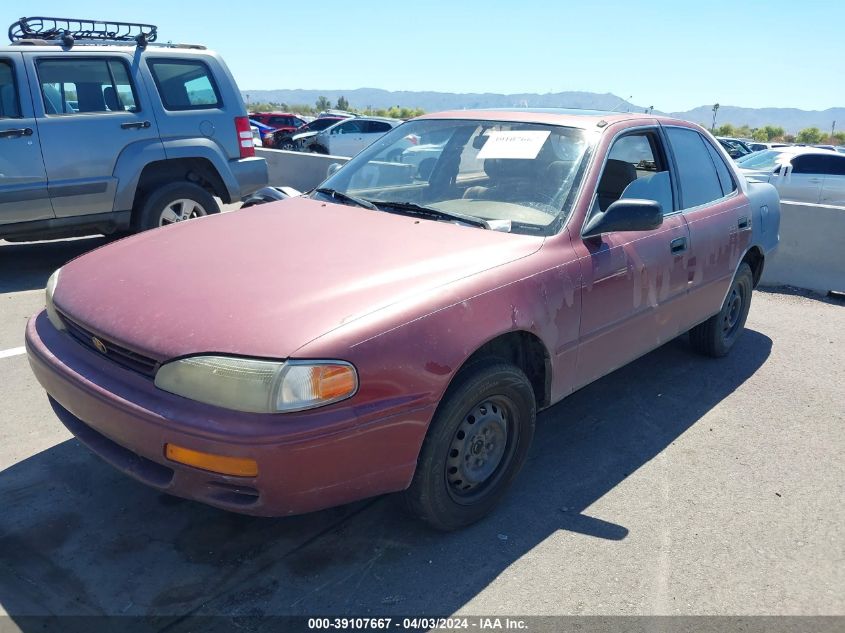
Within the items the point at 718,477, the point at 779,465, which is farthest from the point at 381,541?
the point at 779,465

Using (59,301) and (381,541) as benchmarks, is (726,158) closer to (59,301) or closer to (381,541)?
(381,541)

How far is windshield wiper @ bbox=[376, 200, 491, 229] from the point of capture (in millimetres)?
Answer: 3334

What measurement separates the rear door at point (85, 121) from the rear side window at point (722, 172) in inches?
202

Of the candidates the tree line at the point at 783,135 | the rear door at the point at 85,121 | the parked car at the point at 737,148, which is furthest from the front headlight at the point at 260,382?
the tree line at the point at 783,135

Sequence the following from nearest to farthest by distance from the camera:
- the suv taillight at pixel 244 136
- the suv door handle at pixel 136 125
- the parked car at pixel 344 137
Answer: the suv door handle at pixel 136 125 → the suv taillight at pixel 244 136 → the parked car at pixel 344 137

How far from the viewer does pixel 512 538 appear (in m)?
2.96

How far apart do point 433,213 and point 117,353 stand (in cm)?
163

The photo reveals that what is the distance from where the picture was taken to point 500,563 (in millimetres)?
2797

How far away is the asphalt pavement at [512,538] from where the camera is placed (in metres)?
2.56

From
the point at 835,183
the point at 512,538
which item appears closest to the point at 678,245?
the point at 512,538

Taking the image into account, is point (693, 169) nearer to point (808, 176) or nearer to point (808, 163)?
point (808, 176)

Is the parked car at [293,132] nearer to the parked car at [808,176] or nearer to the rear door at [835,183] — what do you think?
the parked car at [808,176]

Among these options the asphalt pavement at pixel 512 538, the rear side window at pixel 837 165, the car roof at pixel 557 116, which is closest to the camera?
the asphalt pavement at pixel 512 538

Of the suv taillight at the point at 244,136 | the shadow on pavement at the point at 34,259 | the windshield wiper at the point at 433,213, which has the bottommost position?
the shadow on pavement at the point at 34,259
